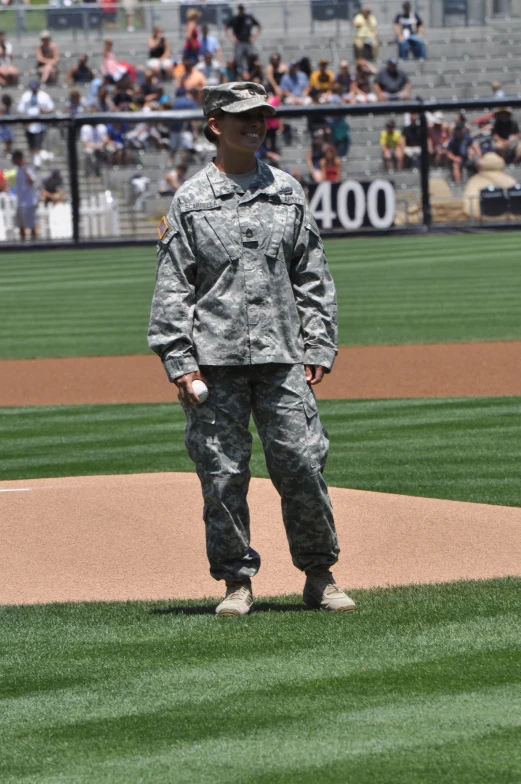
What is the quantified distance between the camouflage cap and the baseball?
96 cm

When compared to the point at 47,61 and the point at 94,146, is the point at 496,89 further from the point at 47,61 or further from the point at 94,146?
the point at 47,61

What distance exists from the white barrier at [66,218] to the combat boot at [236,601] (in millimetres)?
23045

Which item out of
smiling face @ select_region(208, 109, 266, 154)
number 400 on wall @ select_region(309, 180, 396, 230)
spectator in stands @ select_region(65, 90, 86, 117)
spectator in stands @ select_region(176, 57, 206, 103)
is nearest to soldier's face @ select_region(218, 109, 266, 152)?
smiling face @ select_region(208, 109, 266, 154)

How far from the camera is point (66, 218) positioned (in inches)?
1102

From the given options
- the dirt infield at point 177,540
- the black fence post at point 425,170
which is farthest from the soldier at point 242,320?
the black fence post at point 425,170

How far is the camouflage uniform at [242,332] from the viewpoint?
193 inches

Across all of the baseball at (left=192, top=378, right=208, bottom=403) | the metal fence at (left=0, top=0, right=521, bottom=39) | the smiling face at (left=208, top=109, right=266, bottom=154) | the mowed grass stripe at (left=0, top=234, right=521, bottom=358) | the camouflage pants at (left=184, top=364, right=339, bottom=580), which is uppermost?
the metal fence at (left=0, top=0, right=521, bottom=39)

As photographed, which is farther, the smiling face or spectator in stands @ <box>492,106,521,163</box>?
spectator in stands @ <box>492,106,521,163</box>

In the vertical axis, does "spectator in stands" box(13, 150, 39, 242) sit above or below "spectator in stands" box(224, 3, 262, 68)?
below

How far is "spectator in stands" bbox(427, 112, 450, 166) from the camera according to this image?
90.6ft

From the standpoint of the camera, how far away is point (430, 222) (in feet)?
91.4

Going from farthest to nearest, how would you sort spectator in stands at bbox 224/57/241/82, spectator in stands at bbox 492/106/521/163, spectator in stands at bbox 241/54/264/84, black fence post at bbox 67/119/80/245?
1. spectator in stands at bbox 241/54/264/84
2. spectator in stands at bbox 224/57/241/82
3. spectator in stands at bbox 492/106/521/163
4. black fence post at bbox 67/119/80/245

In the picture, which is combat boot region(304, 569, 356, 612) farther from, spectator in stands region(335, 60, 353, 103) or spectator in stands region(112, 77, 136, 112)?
spectator in stands region(335, 60, 353, 103)

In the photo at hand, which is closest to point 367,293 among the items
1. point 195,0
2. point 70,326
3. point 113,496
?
point 70,326
